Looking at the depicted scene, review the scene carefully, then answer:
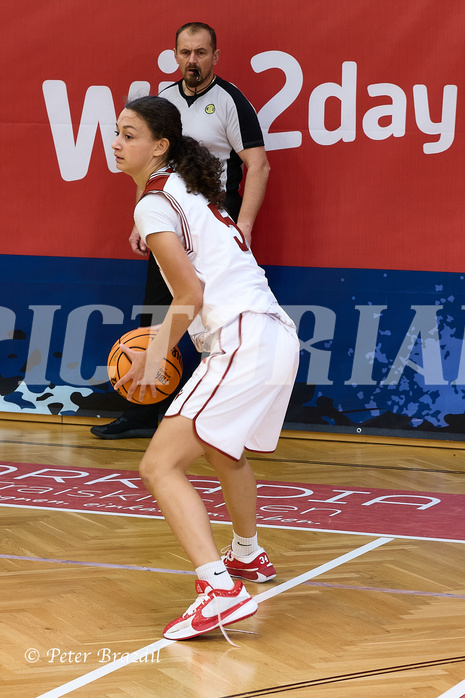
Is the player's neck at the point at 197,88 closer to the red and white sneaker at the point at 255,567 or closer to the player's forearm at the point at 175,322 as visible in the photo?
the player's forearm at the point at 175,322

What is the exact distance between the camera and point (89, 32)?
580 cm

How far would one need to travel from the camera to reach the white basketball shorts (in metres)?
2.70

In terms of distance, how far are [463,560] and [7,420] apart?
138 inches

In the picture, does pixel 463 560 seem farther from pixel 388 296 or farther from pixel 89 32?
pixel 89 32

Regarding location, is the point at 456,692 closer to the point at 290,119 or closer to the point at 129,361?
the point at 129,361

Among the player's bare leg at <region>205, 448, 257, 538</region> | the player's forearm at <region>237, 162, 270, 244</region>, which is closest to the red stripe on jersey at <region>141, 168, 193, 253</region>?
the player's bare leg at <region>205, 448, 257, 538</region>

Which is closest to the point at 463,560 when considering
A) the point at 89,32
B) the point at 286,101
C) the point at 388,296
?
the point at 388,296

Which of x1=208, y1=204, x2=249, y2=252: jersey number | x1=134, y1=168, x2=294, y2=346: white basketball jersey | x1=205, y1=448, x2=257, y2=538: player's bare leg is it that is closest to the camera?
x1=134, y1=168, x2=294, y2=346: white basketball jersey

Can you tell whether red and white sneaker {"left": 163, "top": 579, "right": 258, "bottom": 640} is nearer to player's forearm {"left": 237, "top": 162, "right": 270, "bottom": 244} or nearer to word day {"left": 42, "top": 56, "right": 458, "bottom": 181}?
player's forearm {"left": 237, "top": 162, "right": 270, "bottom": 244}

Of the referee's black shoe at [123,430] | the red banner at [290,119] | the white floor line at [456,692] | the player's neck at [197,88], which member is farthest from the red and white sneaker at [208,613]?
the player's neck at [197,88]

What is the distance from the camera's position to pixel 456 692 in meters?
2.32

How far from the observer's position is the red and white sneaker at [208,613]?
2.67 meters

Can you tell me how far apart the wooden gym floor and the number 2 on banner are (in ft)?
7.43

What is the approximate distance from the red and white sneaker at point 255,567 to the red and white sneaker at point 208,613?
1.55ft
